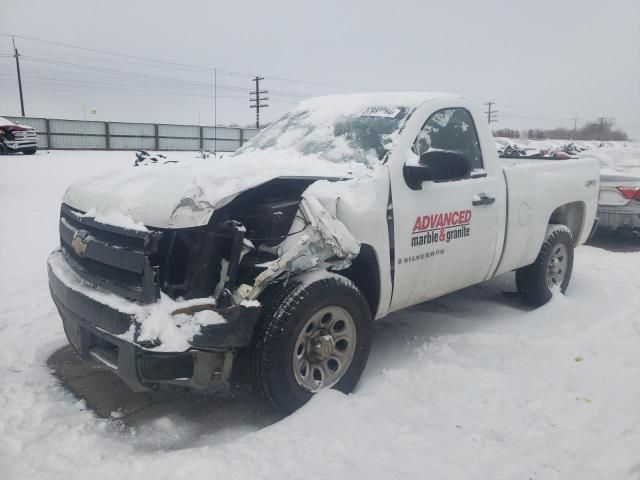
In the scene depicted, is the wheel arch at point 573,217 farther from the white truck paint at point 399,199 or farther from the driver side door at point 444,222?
the driver side door at point 444,222

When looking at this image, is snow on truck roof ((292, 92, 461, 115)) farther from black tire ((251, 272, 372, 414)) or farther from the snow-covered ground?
the snow-covered ground

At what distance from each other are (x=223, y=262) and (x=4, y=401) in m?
1.68

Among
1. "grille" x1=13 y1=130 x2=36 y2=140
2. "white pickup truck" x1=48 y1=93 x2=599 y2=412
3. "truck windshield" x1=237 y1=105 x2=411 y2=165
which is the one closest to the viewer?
"white pickup truck" x1=48 y1=93 x2=599 y2=412

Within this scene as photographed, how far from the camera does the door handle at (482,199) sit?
4.02 m

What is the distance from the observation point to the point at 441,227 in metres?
3.75

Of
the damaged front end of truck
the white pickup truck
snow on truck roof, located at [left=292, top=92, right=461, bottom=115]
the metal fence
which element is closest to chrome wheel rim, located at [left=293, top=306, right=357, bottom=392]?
the white pickup truck

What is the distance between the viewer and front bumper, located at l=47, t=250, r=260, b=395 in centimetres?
264

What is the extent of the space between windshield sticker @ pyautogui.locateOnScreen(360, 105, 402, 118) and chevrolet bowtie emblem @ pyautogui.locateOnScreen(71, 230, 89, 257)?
2.09 m

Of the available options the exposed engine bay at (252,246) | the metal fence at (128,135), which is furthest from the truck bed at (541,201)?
the metal fence at (128,135)

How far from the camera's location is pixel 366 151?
369 centimetres

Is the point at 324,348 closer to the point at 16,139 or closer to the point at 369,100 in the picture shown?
the point at 369,100

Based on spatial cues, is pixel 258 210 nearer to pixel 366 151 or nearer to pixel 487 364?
pixel 366 151

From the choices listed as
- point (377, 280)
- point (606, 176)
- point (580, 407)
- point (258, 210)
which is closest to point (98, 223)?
point (258, 210)

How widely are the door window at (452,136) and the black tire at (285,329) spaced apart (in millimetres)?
1308
